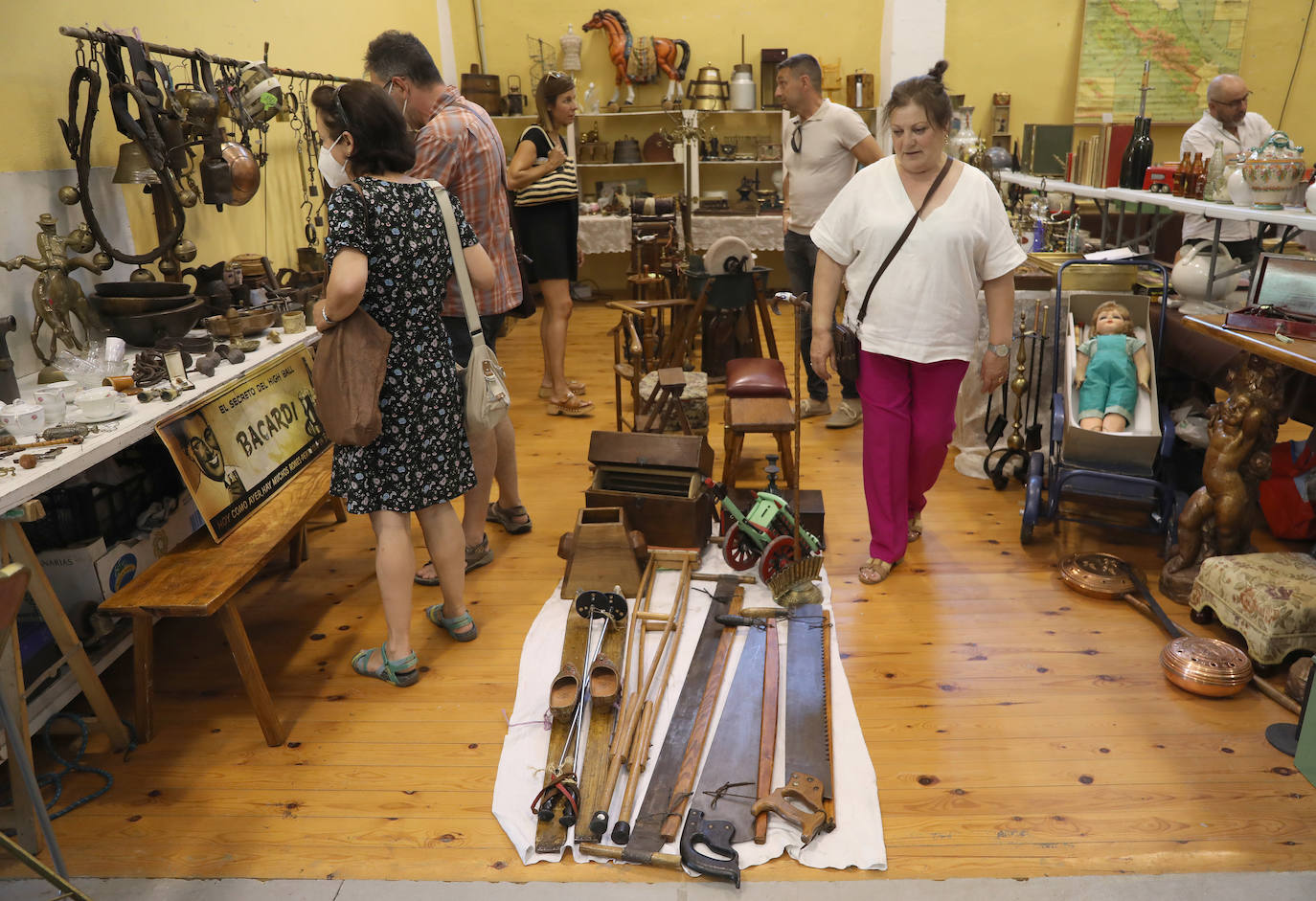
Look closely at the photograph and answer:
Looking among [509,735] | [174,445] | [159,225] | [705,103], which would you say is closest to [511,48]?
[705,103]

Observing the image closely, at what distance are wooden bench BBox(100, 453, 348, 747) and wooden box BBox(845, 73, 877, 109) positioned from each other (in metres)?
6.81

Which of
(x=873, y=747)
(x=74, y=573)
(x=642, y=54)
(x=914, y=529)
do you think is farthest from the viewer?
(x=642, y=54)

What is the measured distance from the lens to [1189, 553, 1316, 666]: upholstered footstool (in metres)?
2.72

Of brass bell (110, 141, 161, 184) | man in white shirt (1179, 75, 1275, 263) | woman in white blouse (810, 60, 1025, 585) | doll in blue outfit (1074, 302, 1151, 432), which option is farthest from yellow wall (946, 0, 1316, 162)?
brass bell (110, 141, 161, 184)

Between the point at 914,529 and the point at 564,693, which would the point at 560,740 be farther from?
the point at 914,529

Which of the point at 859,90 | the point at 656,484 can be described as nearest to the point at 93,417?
the point at 656,484

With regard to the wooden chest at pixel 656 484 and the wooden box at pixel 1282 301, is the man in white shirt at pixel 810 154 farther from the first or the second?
the wooden box at pixel 1282 301

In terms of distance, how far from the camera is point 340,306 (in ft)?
7.98

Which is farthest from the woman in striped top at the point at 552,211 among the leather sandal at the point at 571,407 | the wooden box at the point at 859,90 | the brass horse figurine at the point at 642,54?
the wooden box at the point at 859,90

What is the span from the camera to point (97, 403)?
263 cm

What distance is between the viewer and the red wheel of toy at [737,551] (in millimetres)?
3393

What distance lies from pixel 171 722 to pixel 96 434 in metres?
0.90

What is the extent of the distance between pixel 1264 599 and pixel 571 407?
3583 millimetres

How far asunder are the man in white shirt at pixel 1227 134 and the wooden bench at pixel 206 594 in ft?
15.6
